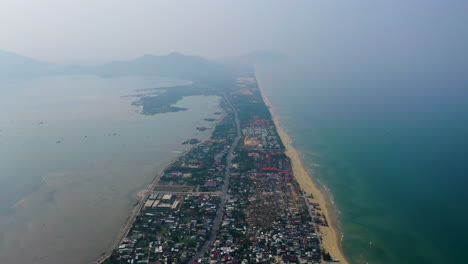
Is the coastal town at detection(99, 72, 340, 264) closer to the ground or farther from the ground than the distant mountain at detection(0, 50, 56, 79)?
closer to the ground

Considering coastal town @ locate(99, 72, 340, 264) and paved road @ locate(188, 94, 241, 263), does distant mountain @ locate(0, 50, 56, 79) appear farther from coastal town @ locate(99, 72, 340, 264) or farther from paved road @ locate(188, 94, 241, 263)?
paved road @ locate(188, 94, 241, 263)

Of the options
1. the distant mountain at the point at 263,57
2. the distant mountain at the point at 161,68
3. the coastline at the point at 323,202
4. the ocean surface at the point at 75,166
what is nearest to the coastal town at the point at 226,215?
the coastline at the point at 323,202

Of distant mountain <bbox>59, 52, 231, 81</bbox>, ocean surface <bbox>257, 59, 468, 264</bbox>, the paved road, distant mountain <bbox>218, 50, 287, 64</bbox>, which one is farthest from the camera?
distant mountain <bbox>218, 50, 287, 64</bbox>

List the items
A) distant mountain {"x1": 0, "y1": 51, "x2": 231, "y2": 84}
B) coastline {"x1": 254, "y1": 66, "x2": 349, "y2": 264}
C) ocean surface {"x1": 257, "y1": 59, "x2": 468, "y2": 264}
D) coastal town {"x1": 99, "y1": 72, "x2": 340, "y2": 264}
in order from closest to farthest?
coastal town {"x1": 99, "y1": 72, "x2": 340, "y2": 264} → coastline {"x1": 254, "y1": 66, "x2": 349, "y2": 264} → ocean surface {"x1": 257, "y1": 59, "x2": 468, "y2": 264} → distant mountain {"x1": 0, "y1": 51, "x2": 231, "y2": 84}

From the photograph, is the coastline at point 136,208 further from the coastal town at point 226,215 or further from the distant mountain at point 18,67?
the distant mountain at point 18,67

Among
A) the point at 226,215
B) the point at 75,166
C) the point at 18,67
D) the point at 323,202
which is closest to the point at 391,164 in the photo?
the point at 323,202

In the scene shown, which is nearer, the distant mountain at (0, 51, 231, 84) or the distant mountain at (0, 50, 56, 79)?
the distant mountain at (0, 50, 56, 79)

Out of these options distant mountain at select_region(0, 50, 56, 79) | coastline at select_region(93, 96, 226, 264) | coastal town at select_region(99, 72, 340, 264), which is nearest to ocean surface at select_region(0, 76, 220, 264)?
coastline at select_region(93, 96, 226, 264)

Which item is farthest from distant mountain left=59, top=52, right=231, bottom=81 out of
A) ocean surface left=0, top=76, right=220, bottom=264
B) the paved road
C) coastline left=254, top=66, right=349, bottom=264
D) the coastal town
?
the coastal town
